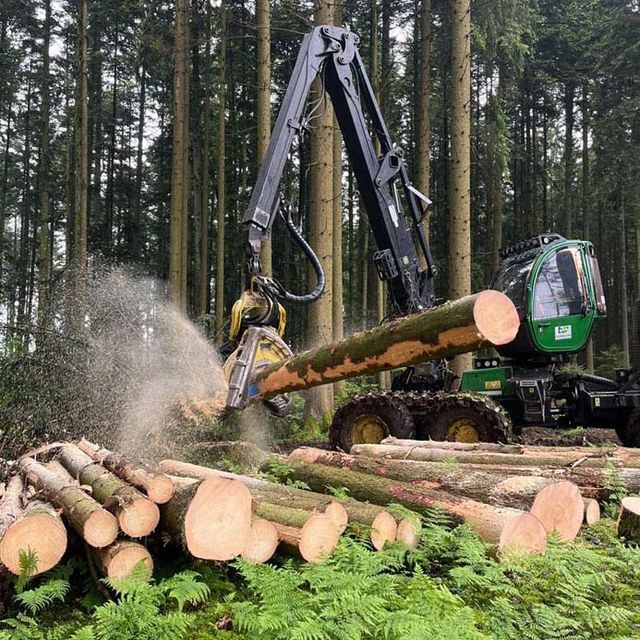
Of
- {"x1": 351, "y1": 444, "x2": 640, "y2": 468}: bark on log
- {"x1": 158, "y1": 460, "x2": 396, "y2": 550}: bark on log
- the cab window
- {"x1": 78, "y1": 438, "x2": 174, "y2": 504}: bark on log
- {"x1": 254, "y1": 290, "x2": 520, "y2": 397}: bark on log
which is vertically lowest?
{"x1": 351, "y1": 444, "x2": 640, "y2": 468}: bark on log

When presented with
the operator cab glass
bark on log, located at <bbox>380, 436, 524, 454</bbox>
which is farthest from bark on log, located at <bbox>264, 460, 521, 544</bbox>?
the operator cab glass

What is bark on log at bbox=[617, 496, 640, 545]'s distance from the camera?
157 inches

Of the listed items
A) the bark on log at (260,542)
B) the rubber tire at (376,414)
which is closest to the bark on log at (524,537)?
the bark on log at (260,542)

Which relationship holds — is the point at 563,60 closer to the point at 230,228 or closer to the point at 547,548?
the point at 230,228

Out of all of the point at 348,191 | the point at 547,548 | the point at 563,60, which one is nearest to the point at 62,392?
the point at 547,548

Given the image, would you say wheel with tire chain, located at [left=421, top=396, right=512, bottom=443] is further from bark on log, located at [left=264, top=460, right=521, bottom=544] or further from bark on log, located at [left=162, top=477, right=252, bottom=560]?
bark on log, located at [left=162, top=477, right=252, bottom=560]

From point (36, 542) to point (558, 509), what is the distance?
3099 mm

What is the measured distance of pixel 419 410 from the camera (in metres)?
7.55

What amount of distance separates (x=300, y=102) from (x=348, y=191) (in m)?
18.2

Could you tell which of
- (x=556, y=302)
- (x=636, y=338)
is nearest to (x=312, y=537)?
(x=556, y=302)

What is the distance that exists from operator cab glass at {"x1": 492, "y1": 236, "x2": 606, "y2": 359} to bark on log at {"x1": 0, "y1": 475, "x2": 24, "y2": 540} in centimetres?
559

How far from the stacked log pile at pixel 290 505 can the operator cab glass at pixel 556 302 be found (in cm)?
228

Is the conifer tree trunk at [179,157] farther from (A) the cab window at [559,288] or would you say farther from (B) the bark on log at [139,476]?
(B) the bark on log at [139,476]

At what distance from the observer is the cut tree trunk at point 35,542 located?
2975mm
